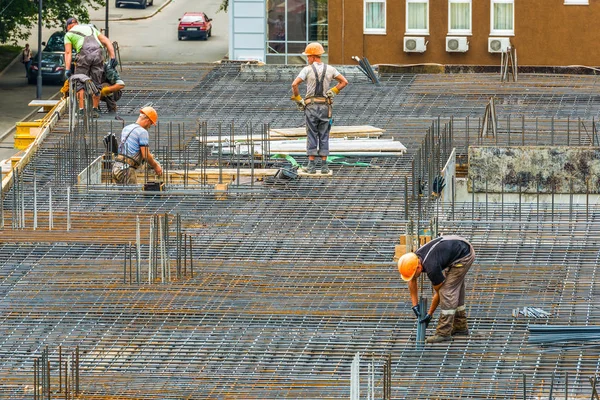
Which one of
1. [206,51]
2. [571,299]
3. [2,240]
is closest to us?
[571,299]

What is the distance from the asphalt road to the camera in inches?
2108

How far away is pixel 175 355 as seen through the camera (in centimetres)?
1764

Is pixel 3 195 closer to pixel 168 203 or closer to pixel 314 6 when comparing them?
pixel 168 203

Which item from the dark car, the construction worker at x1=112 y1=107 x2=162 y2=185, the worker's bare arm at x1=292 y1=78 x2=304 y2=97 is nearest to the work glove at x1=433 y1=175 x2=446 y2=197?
the worker's bare arm at x1=292 y1=78 x2=304 y2=97

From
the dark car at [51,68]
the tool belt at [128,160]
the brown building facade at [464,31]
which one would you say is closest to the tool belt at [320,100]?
the tool belt at [128,160]

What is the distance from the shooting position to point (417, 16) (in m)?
41.1

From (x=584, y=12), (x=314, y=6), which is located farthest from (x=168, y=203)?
(x=314, y=6)

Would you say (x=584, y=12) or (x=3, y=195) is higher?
(x=584, y=12)

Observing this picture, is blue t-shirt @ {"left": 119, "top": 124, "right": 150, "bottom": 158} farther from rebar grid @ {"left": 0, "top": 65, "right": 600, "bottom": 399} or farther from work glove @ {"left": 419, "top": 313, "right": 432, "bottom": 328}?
work glove @ {"left": 419, "top": 313, "right": 432, "bottom": 328}

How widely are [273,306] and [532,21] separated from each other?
23.4 m

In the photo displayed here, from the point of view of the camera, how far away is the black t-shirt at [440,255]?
17344 millimetres

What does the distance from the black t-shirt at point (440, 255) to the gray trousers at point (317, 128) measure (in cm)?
695

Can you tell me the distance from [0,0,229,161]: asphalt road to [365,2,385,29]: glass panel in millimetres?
12836

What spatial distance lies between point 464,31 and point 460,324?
79.1 feet
